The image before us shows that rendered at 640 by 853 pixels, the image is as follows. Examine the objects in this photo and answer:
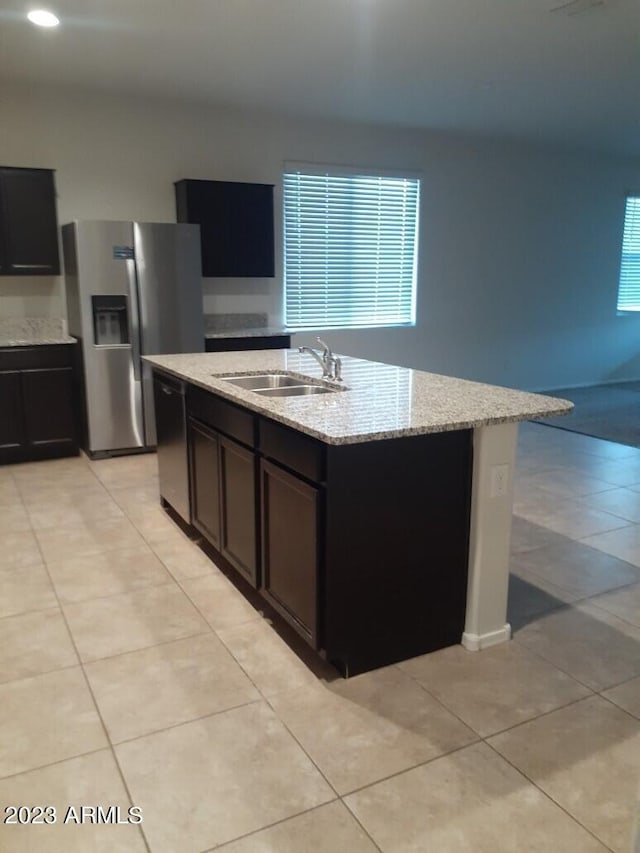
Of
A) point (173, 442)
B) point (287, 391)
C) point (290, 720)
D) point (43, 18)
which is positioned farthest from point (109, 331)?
point (290, 720)

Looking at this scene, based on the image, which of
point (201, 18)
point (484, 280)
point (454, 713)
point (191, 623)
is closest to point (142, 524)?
point (191, 623)

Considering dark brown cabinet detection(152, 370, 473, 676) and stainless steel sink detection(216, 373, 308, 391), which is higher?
stainless steel sink detection(216, 373, 308, 391)

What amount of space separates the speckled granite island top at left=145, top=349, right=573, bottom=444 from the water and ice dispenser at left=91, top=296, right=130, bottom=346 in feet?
5.55

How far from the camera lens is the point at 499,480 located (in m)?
2.40

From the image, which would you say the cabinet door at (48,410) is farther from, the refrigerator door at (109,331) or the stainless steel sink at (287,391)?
the stainless steel sink at (287,391)

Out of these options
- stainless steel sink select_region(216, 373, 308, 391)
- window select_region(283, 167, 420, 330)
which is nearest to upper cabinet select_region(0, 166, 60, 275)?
window select_region(283, 167, 420, 330)

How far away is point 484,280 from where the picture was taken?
722 centimetres

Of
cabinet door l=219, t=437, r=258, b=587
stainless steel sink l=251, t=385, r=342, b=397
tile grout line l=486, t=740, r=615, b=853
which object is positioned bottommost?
tile grout line l=486, t=740, r=615, b=853

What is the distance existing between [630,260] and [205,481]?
23.5 feet

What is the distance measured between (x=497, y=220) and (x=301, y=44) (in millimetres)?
3767

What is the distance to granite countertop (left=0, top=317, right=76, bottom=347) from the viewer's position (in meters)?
4.93

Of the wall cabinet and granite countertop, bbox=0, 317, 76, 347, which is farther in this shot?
granite countertop, bbox=0, 317, 76, 347

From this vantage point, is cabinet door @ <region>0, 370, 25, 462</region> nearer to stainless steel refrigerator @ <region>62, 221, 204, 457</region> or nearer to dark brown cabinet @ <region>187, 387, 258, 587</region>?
stainless steel refrigerator @ <region>62, 221, 204, 457</region>

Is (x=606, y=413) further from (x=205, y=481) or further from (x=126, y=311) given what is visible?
(x=205, y=481)
